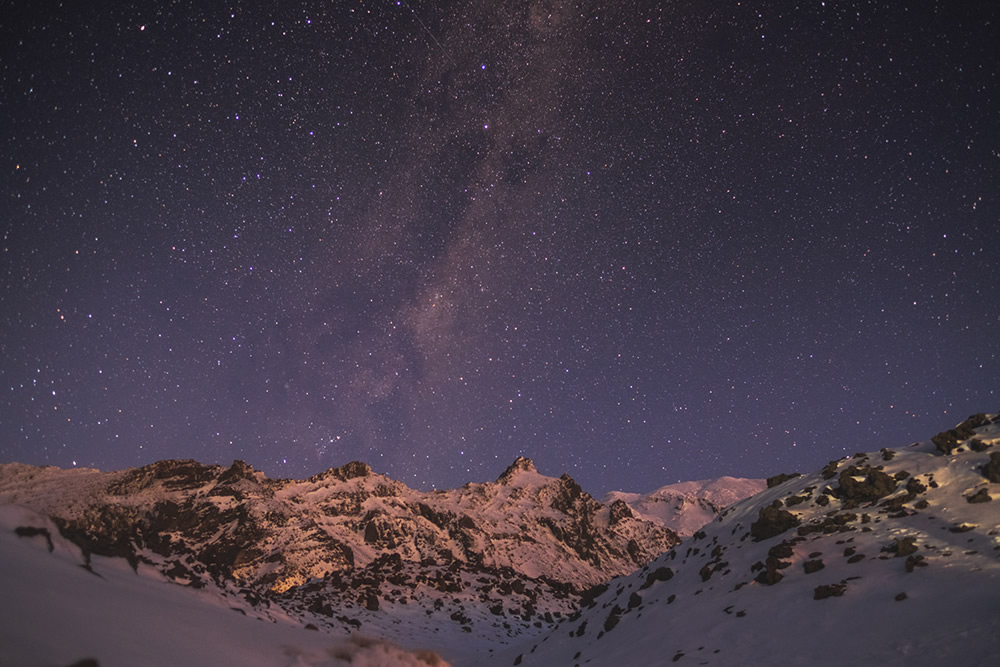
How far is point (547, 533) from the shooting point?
362 feet

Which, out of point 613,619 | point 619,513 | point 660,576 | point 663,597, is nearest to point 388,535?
point 619,513

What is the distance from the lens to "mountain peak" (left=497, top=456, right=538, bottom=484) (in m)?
141

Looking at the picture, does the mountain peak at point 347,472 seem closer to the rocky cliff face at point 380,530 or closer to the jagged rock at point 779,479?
the rocky cliff face at point 380,530

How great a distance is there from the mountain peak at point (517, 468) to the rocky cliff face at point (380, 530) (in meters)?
1.06

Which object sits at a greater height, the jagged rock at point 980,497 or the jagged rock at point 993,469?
the jagged rock at point 993,469

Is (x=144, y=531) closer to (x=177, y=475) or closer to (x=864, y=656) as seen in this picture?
(x=864, y=656)

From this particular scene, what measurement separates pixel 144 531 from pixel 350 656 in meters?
8.52

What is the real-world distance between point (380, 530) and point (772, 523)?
90.7m

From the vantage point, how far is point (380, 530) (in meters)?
96.4

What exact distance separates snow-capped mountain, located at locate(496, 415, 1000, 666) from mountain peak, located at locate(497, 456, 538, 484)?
390ft

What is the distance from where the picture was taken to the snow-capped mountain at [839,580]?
10.1m

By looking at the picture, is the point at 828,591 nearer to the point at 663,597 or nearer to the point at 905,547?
the point at 905,547

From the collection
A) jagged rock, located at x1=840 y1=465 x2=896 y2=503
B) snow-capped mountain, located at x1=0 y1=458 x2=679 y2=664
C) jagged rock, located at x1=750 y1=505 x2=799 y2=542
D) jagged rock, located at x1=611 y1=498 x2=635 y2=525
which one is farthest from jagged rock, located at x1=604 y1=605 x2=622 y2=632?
jagged rock, located at x1=611 y1=498 x2=635 y2=525

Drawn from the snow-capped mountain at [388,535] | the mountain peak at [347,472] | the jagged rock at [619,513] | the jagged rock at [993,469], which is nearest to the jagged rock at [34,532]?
the jagged rock at [993,469]
